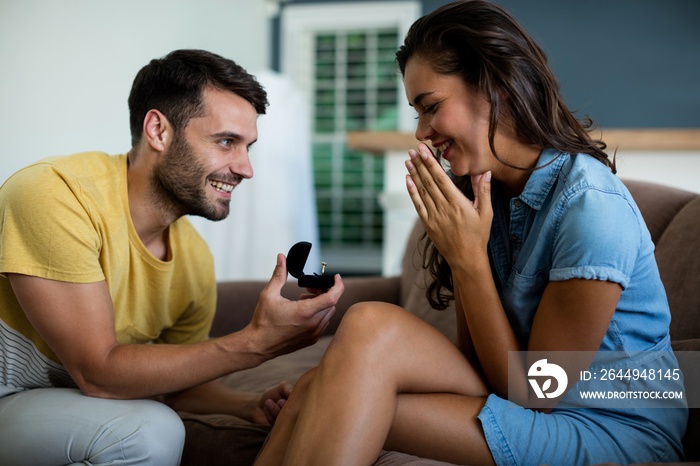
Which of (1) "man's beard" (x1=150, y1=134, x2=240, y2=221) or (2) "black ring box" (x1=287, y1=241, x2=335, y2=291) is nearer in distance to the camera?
(2) "black ring box" (x1=287, y1=241, x2=335, y2=291)

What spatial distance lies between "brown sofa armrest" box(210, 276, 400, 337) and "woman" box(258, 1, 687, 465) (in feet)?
3.23

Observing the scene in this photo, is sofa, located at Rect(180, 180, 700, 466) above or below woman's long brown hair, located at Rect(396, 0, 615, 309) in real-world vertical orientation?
below

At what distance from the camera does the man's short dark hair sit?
5.47ft

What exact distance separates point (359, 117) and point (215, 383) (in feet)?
15.7

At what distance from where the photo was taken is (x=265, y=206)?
14.2 ft

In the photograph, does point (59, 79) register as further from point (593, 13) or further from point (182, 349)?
point (593, 13)

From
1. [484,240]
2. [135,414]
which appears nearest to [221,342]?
[135,414]

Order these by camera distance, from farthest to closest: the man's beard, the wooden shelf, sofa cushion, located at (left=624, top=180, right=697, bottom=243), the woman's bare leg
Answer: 1. the wooden shelf
2. sofa cushion, located at (left=624, top=180, right=697, bottom=243)
3. the man's beard
4. the woman's bare leg

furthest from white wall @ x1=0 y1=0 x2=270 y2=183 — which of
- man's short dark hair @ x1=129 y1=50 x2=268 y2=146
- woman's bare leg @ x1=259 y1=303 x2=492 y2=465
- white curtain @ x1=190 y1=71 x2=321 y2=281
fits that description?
woman's bare leg @ x1=259 y1=303 x2=492 y2=465

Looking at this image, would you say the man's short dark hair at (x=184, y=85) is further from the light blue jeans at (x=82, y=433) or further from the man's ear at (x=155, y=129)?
the light blue jeans at (x=82, y=433)

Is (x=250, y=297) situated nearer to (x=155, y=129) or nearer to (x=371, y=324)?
(x=155, y=129)

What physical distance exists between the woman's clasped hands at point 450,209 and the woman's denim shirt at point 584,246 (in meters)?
0.10

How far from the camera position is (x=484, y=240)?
1.27 m

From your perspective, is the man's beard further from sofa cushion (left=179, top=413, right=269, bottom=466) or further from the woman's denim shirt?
the woman's denim shirt
